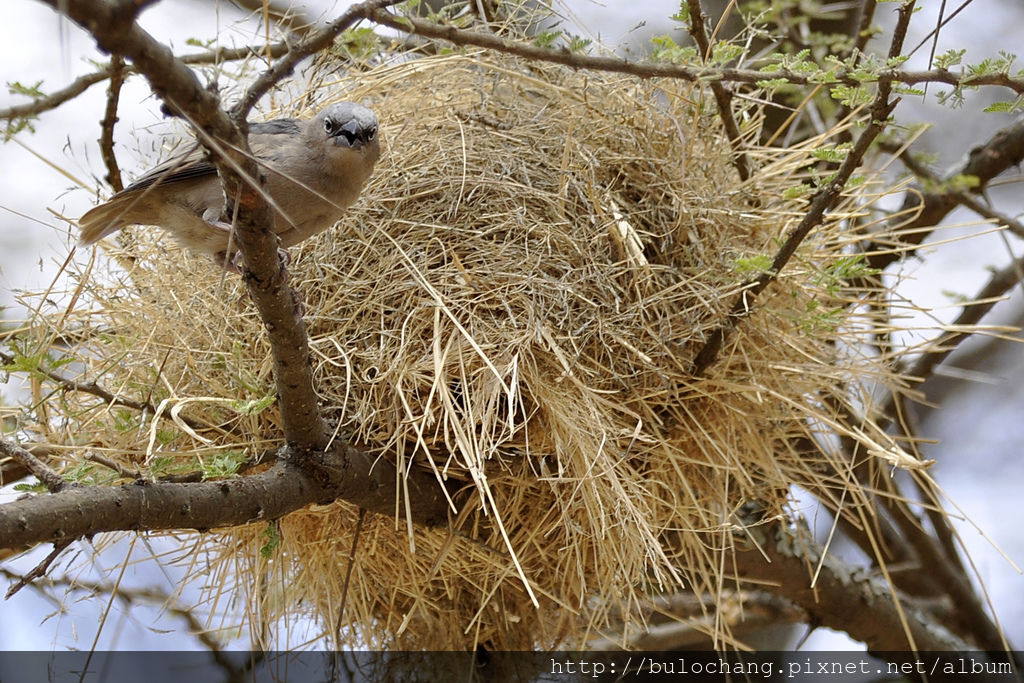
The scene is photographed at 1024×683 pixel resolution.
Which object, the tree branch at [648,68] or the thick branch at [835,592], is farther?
the thick branch at [835,592]

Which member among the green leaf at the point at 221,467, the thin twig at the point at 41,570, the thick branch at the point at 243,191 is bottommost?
the thin twig at the point at 41,570


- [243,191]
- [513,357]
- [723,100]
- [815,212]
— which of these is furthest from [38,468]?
[723,100]

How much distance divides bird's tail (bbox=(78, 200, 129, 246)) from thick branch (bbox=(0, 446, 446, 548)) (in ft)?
2.30

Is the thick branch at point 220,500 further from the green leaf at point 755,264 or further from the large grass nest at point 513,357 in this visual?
the green leaf at point 755,264

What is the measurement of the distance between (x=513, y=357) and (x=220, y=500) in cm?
62

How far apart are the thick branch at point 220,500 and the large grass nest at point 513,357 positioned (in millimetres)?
70

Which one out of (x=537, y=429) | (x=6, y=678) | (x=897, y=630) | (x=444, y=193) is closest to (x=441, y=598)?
(x=537, y=429)

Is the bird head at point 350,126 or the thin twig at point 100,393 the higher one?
the bird head at point 350,126

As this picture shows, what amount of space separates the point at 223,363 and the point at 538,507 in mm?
786

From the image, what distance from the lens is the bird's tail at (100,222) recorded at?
2123 mm

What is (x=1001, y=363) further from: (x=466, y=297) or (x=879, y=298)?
(x=466, y=297)

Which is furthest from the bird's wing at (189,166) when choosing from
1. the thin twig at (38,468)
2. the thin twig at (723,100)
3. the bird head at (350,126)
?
the thin twig at (723,100)

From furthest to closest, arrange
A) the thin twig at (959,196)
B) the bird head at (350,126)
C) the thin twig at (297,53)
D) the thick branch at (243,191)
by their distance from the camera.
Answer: the thin twig at (959,196)
the bird head at (350,126)
the thin twig at (297,53)
the thick branch at (243,191)

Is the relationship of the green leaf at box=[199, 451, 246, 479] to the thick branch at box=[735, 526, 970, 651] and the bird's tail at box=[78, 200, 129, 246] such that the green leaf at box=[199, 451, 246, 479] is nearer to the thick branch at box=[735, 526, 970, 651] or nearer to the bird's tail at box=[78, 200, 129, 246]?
the bird's tail at box=[78, 200, 129, 246]
